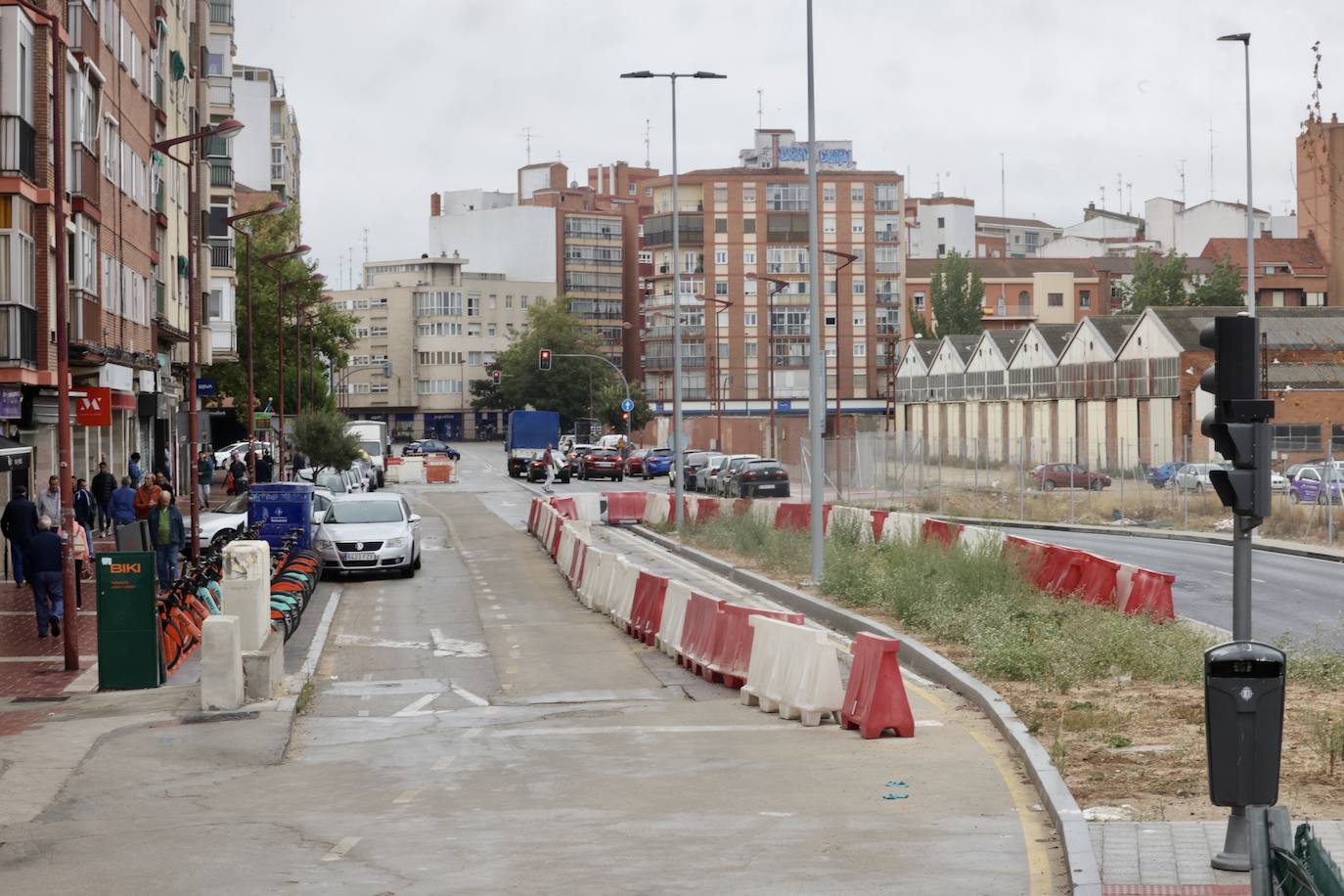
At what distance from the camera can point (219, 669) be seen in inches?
596

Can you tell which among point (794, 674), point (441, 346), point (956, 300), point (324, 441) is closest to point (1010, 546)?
point (794, 674)

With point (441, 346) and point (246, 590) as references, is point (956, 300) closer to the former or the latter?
point (441, 346)

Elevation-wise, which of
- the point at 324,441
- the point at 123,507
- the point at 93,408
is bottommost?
the point at 123,507

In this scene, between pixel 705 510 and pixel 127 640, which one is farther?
pixel 705 510

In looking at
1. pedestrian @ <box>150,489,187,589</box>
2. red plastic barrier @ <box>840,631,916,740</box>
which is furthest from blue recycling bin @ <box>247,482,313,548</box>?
Answer: red plastic barrier @ <box>840,631,916,740</box>

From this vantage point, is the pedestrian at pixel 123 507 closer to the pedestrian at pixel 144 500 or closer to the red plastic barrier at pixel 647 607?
the pedestrian at pixel 144 500

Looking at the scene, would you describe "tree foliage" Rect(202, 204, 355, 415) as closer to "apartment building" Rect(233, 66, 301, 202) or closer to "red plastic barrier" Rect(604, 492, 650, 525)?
"apartment building" Rect(233, 66, 301, 202)

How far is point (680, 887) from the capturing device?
28.5 feet

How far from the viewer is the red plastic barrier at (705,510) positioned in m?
39.4

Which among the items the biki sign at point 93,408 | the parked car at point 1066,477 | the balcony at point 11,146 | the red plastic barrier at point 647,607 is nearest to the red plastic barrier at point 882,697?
the red plastic barrier at point 647,607

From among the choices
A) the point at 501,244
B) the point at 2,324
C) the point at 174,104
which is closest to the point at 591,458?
→ the point at 174,104

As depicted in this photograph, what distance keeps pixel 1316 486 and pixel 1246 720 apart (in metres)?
39.0

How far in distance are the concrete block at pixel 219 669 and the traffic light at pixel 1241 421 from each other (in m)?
9.33

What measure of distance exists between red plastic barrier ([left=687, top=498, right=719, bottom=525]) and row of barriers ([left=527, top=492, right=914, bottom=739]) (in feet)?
44.9
